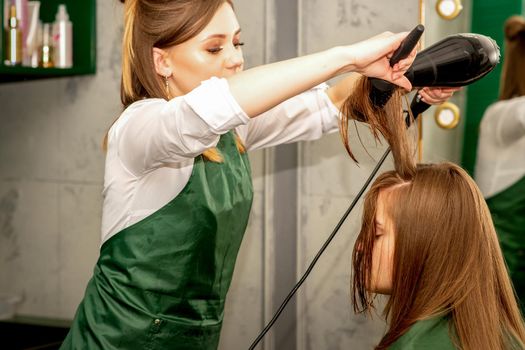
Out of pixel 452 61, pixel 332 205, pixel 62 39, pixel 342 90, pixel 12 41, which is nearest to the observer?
pixel 452 61

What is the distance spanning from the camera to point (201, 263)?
1.56 m

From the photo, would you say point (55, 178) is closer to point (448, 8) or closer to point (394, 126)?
point (448, 8)

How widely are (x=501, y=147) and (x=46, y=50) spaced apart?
1.47 m

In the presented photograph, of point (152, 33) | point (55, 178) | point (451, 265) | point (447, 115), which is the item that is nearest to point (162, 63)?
point (152, 33)

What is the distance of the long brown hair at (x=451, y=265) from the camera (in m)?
1.20

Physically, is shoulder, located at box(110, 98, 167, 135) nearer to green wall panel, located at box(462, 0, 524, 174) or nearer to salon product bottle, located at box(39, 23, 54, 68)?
green wall panel, located at box(462, 0, 524, 174)

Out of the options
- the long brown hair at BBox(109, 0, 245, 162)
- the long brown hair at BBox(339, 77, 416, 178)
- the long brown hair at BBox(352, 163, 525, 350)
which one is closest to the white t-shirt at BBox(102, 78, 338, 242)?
the long brown hair at BBox(109, 0, 245, 162)

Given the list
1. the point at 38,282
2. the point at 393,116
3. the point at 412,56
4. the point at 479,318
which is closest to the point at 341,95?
the point at 393,116

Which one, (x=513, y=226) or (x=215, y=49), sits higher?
(x=215, y=49)

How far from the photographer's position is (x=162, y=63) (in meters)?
1.56

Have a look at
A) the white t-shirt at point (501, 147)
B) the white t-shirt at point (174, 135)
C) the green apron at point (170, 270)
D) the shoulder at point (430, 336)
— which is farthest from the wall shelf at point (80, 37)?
the shoulder at point (430, 336)

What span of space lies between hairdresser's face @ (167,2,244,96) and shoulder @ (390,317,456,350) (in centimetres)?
65

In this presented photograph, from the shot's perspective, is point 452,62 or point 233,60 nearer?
point 452,62

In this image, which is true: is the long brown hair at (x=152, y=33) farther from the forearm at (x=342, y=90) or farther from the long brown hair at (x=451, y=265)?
the long brown hair at (x=451, y=265)
